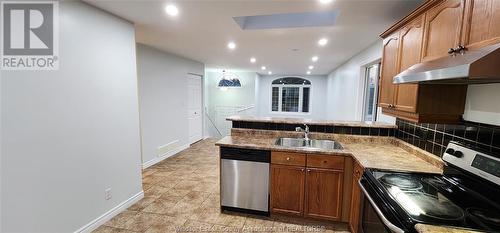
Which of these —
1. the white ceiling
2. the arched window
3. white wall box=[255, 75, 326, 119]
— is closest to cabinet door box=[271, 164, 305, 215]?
the white ceiling

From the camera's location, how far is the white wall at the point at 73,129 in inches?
68.1

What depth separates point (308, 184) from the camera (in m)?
2.47

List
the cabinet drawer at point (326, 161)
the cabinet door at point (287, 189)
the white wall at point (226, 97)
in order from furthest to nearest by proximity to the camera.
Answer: the white wall at point (226, 97)
the cabinet door at point (287, 189)
the cabinet drawer at point (326, 161)

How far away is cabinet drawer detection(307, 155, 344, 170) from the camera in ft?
7.73

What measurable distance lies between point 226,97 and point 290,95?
3102 millimetres

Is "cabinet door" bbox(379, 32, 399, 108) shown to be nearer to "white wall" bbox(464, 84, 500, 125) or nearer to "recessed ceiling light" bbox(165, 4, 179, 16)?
"white wall" bbox(464, 84, 500, 125)

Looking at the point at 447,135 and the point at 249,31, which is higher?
the point at 249,31

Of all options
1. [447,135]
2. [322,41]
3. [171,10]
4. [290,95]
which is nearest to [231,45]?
[322,41]

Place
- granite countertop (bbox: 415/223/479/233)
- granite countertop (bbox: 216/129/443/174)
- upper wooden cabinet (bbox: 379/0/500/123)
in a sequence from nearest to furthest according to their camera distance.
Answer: granite countertop (bbox: 415/223/479/233) → upper wooden cabinet (bbox: 379/0/500/123) → granite countertop (bbox: 216/129/443/174)

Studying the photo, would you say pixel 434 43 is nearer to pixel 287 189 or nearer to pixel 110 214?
pixel 287 189

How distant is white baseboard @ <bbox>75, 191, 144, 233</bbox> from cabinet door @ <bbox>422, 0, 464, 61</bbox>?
11.3ft

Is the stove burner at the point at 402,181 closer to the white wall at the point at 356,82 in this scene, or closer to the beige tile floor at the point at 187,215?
the beige tile floor at the point at 187,215

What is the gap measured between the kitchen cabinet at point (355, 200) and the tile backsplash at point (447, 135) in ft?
2.18

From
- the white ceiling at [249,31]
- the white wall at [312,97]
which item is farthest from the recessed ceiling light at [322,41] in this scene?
the white wall at [312,97]
